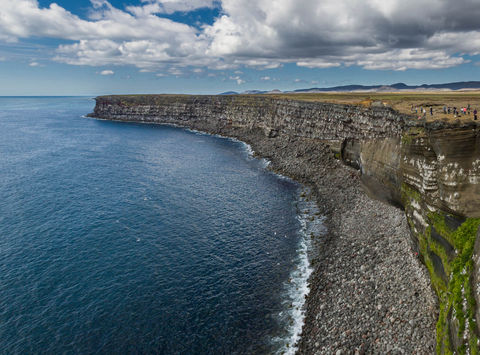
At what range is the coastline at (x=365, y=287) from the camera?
930 inches

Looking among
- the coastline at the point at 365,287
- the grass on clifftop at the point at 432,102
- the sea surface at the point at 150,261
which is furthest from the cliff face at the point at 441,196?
the sea surface at the point at 150,261

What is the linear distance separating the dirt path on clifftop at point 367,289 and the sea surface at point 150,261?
270 centimetres

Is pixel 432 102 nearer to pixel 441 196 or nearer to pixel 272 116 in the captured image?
pixel 272 116

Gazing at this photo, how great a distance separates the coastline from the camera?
77.5ft

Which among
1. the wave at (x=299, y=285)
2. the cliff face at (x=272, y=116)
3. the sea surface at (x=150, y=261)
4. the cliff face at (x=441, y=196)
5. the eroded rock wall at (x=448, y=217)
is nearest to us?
the eroded rock wall at (x=448, y=217)

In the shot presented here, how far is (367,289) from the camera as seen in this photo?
29.5 metres

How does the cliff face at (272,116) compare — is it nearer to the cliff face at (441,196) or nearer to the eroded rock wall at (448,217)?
the cliff face at (441,196)

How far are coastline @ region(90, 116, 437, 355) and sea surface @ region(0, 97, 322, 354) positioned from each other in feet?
8.01

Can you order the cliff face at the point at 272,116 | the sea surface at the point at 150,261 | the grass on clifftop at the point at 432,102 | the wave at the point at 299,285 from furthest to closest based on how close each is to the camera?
the cliff face at the point at 272,116 < the grass on clifftop at the point at 432,102 < the sea surface at the point at 150,261 < the wave at the point at 299,285

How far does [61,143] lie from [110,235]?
90.1 m

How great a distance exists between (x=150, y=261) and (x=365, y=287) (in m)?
26.2

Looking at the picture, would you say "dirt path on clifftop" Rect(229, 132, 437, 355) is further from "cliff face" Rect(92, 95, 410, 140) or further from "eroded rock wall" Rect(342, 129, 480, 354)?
"cliff face" Rect(92, 95, 410, 140)

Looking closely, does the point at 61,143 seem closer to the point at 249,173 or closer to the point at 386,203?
the point at 249,173

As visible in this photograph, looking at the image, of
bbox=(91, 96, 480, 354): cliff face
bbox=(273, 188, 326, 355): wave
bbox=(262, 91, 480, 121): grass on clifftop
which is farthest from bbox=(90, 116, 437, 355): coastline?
bbox=(262, 91, 480, 121): grass on clifftop
